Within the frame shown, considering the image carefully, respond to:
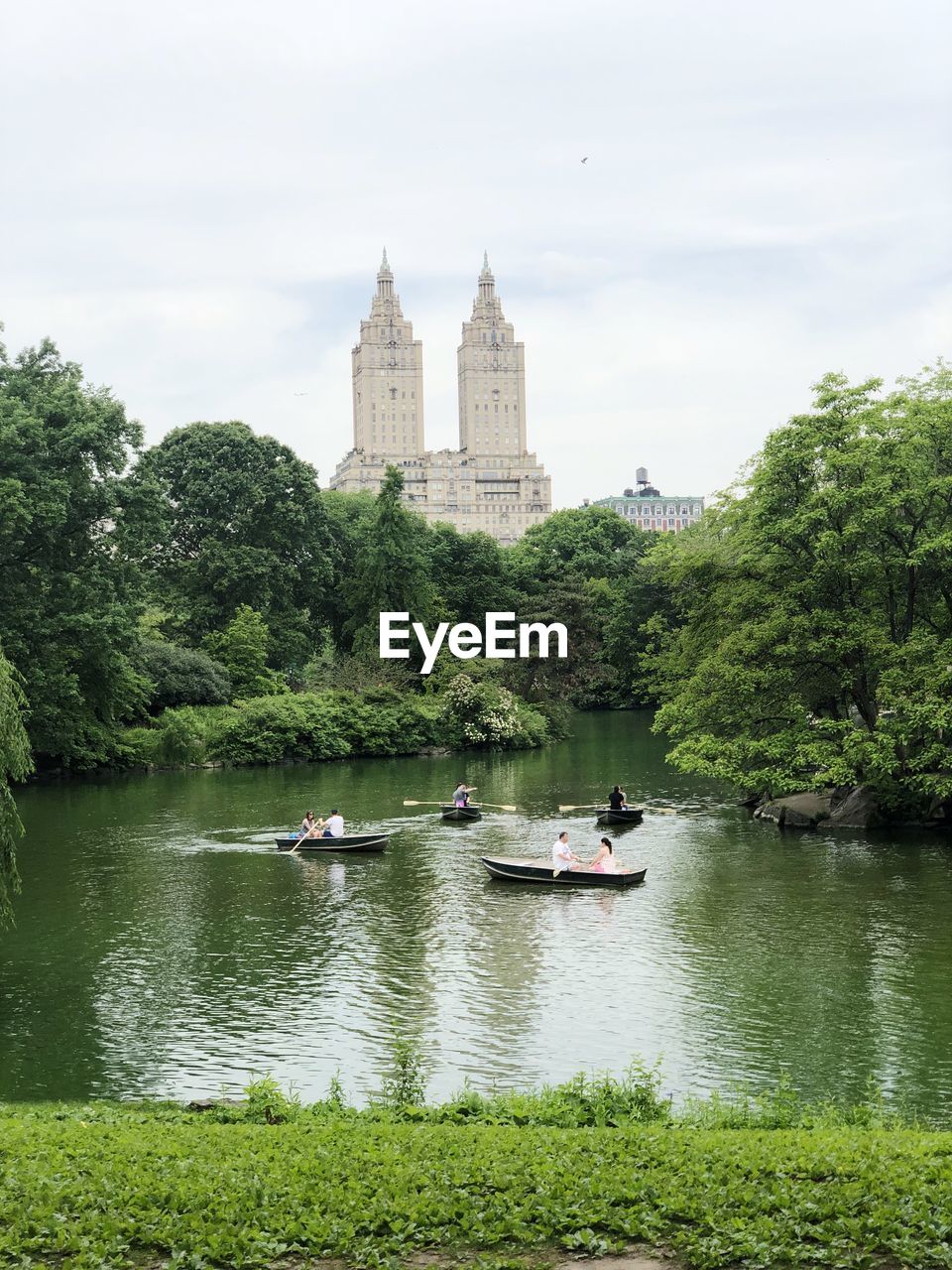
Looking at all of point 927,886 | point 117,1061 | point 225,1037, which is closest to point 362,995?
point 225,1037

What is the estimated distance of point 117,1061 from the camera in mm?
15078

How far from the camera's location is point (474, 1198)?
868 cm

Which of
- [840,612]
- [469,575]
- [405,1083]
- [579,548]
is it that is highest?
[579,548]

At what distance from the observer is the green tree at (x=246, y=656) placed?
57.4m

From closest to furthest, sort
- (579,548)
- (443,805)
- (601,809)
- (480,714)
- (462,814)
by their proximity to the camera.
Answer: (462,814)
(601,809)
(443,805)
(480,714)
(579,548)

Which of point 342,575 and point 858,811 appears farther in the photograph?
point 342,575

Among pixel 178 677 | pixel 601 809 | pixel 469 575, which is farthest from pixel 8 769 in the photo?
pixel 469 575

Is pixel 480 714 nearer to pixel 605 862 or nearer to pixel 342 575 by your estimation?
pixel 342 575

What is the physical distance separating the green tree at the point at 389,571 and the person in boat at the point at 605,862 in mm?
39212

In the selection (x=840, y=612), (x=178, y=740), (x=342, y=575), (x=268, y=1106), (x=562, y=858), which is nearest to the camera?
(x=268, y=1106)

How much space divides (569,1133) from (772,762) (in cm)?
2200

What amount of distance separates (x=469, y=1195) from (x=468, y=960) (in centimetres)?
1134

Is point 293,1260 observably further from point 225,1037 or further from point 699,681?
point 699,681

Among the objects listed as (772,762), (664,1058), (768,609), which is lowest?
(664,1058)
